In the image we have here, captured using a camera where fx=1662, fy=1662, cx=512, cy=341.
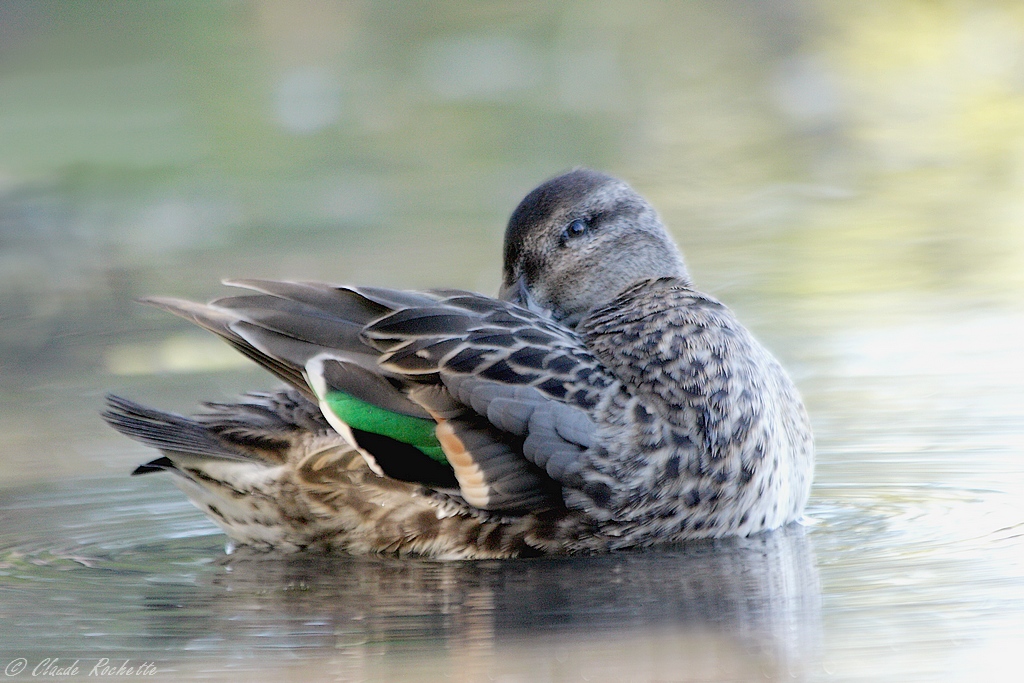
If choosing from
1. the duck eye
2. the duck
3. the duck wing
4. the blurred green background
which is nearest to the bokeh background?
the blurred green background

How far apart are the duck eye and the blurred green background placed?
4.59ft

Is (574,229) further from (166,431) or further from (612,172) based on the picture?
(612,172)

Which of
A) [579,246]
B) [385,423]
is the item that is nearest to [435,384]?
[385,423]

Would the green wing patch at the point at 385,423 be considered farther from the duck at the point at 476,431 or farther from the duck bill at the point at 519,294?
the duck bill at the point at 519,294

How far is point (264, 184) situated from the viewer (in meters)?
11.7

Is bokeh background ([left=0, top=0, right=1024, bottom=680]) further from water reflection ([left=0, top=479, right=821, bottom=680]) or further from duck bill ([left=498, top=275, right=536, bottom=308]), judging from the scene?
duck bill ([left=498, top=275, right=536, bottom=308])

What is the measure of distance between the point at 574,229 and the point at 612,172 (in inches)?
214

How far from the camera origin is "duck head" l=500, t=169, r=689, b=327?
6.04m

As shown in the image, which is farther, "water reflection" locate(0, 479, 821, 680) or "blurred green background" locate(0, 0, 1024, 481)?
"blurred green background" locate(0, 0, 1024, 481)

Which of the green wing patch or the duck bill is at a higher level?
the duck bill

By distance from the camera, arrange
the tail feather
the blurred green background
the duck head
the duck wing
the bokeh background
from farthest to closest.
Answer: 1. the blurred green background
2. the duck head
3. the bokeh background
4. the tail feather
5. the duck wing

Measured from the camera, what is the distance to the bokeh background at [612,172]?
5.59 meters

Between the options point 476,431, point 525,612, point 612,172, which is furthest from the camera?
point 612,172

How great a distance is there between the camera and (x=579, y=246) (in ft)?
20.0
